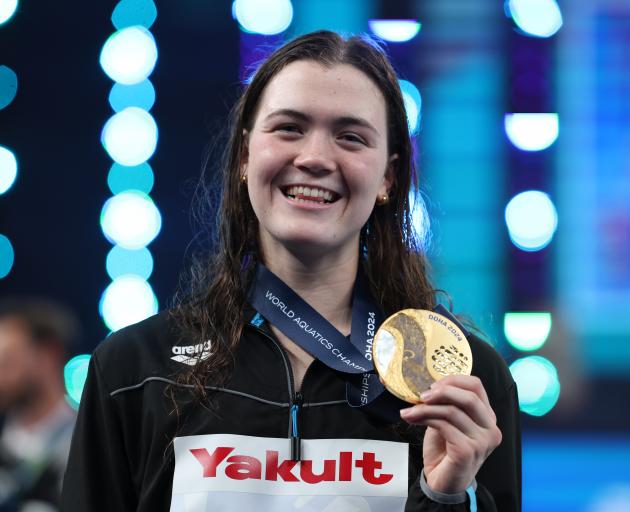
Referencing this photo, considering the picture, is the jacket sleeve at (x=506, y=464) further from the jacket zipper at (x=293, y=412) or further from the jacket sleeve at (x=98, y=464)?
the jacket sleeve at (x=98, y=464)

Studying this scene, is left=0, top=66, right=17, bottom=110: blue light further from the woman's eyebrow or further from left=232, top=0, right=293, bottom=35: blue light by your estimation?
the woman's eyebrow

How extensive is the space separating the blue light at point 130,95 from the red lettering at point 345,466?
7.04 feet

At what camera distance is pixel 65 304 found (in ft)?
11.5

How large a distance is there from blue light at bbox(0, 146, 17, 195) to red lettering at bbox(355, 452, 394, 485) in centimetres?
228

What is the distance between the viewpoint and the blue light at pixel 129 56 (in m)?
3.45

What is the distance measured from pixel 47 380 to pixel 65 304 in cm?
28

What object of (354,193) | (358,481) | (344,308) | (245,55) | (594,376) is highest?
(245,55)

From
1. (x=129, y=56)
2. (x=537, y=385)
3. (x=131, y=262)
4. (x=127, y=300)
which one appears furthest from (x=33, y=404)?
(x=537, y=385)

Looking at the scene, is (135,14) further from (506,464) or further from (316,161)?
(506,464)

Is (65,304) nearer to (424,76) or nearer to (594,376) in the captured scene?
(424,76)

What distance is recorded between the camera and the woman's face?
5.29ft

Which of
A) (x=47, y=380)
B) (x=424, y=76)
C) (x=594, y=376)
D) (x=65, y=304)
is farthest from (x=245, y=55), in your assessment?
(x=594, y=376)

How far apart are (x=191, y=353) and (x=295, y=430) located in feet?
0.74

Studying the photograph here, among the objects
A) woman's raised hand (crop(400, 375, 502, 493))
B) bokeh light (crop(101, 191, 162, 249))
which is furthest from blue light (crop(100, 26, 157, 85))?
woman's raised hand (crop(400, 375, 502, 493))
